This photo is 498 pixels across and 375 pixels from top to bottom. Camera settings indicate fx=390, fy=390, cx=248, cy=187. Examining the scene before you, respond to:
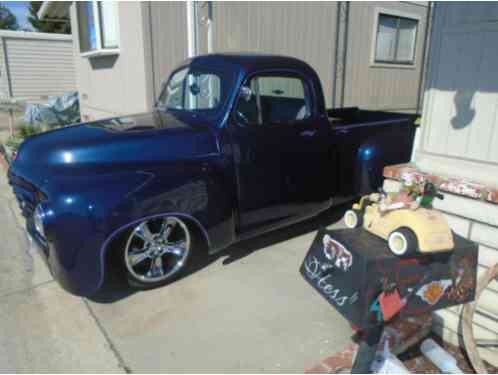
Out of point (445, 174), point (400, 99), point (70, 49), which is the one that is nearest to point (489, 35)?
point (445, 174)

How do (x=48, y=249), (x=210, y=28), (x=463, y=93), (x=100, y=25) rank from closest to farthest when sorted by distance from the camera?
1. (x=463, y=93)
2. (x=48, y=249)
3. (x=210, y=28)
4. (x=100, y=25)

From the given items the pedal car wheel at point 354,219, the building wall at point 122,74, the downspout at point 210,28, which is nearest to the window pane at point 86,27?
the building wall at point 122,74

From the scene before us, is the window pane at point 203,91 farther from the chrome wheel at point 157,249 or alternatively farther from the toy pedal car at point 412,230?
the toy pedal car at point 412,230

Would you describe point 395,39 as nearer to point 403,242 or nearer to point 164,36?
point 164,36

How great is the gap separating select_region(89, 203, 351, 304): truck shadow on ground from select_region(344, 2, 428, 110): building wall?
524 centimetres

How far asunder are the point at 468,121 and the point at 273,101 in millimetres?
1927

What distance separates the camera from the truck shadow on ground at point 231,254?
3162mm

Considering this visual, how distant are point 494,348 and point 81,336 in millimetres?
2603

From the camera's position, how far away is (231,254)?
3.85 meters

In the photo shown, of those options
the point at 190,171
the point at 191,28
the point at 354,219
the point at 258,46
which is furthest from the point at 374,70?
the point at 354,219

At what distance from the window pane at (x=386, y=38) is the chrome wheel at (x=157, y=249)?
869cm

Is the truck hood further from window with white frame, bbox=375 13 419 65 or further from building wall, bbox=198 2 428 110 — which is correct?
window with white frame, bbox=375 13 419 65

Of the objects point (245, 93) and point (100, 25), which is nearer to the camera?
point (245, 93)

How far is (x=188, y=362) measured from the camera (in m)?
2.39
